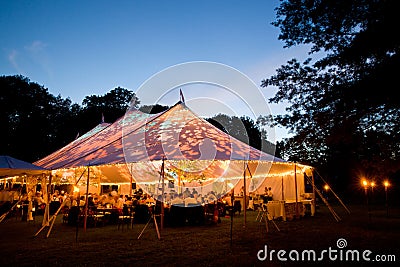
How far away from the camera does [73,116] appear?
2650 centimetres

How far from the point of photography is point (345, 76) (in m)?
9.06

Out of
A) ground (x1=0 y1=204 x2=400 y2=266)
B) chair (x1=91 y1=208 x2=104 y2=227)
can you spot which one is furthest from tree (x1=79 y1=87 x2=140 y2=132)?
ground (x1=0 y1=204 x2=400 y2=266)

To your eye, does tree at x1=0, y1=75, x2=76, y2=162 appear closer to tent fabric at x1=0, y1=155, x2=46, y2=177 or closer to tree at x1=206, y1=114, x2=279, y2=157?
tree at x1=206, y1=114, x2=279, y2=157

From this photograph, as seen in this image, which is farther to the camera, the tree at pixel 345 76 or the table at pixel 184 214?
the table at pixel 184 214

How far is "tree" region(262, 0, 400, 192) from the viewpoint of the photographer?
6.90 meters

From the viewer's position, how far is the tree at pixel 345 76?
272 inches

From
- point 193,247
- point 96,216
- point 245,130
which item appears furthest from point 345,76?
point 245,130

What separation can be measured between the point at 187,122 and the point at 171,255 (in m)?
5.33

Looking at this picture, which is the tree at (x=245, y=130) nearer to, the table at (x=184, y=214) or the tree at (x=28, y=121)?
the tree at (x=28, y=121)

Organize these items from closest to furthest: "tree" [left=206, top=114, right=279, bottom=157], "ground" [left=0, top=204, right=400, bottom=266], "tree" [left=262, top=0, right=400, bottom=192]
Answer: "ground" [left=0, top=204, right=400, bottom=266] < "tree" [left=262, top=0, right=400, bottom=192] < "tree" [left=206, top=114, right=279, bottom=157]

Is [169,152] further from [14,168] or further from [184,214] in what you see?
[14,168]

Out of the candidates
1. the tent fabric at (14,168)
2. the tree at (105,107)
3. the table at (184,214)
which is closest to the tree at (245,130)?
the tree at (105,107)

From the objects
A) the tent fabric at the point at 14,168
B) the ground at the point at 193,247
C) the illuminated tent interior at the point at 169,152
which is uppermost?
the illuminated tent interior at the point at 169,152

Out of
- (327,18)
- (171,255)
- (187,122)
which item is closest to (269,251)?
(171,255)
